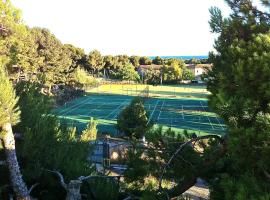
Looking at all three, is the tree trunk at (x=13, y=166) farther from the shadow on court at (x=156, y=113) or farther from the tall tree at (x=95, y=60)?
the tall tree at (x=95, y=60)

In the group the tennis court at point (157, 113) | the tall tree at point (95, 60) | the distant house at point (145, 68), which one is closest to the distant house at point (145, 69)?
the distant house at point (145, 68)

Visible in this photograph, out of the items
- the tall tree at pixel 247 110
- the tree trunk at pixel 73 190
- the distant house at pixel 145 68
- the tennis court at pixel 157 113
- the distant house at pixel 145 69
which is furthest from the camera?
the distant house at pixel 145 68

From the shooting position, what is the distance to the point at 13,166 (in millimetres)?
7137

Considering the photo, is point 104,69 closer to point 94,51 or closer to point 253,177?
point 94,51

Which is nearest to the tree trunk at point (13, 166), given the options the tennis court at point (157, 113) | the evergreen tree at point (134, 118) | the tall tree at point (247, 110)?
the tall tree at point (247, 110)

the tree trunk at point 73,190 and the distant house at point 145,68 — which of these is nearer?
the tree trunk at point 73,190

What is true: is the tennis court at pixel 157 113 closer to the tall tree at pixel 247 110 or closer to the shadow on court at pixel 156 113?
the shadow on court at pixel 156 113

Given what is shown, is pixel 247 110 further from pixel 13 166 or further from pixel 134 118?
pixel 134 118

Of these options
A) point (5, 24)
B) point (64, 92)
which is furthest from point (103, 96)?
point (5, 24)

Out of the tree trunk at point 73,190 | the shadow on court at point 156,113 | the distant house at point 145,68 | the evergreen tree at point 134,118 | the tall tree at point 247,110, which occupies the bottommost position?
the shadow on court at point 156,113

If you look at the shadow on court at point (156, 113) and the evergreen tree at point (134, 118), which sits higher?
the evergreen tree at point (134, 118)

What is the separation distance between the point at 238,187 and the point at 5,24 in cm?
747

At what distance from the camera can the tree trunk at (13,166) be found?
7.07m

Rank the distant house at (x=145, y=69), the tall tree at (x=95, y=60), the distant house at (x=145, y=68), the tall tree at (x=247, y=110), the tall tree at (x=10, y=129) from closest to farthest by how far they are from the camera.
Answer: the tall tree at (x=247, y=110), the tall tree at (x=10, y=129), the tall tree at (x=95, y=60), the distant house at (x=145, y=69), the distant house at (x=145, y=68)
